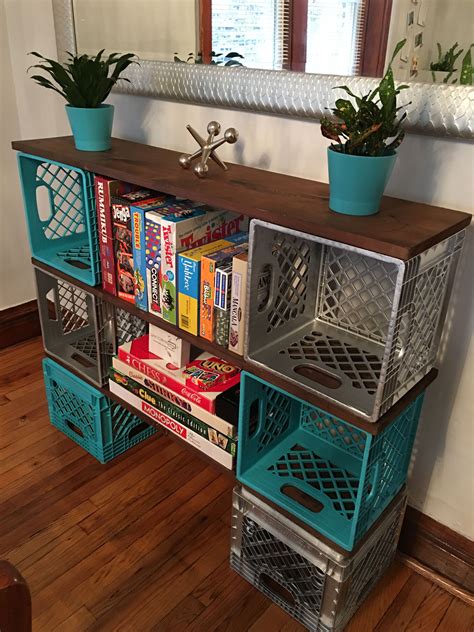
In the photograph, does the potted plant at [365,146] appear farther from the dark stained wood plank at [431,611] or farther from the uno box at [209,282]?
the dark stained wood plank at [431,611]

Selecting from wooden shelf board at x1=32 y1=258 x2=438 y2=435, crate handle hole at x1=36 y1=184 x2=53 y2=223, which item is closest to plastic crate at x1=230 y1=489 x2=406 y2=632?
wooden shelf board at x1=32 y1=258 x2=438 y2=435

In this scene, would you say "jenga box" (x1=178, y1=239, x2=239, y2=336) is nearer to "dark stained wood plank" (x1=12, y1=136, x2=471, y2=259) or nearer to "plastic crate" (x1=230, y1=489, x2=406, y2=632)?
"dark stained wood plank" (x1=12, y1=136, x2=471, y2=259)

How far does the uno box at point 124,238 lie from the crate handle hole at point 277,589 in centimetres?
80

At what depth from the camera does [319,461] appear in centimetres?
146

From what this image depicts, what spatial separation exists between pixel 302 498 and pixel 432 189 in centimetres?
76

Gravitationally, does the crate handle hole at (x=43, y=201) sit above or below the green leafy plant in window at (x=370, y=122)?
below

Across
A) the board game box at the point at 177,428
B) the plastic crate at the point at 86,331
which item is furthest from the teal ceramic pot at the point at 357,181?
the plastic crate at the point at 86,331

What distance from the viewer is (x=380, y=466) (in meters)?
1.22

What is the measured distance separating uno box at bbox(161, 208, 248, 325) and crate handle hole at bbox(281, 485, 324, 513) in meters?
0.48

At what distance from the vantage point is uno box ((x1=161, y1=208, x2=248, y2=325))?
128 centimetres

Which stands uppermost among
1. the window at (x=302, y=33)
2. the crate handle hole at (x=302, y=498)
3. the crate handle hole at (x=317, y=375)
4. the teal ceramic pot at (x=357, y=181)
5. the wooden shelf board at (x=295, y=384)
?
the window at (x=302, y=33)

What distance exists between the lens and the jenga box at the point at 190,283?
4.16 ft

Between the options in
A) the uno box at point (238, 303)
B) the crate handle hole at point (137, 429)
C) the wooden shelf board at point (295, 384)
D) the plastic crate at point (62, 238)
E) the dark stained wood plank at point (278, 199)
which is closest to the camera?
the dark stained wood plank at point (278, 199)

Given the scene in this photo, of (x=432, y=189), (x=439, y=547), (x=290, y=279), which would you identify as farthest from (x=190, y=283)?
(x=439, y=547)
